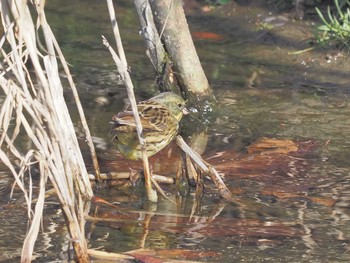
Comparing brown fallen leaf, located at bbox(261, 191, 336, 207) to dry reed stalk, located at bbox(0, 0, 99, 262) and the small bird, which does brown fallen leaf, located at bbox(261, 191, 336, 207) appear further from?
dry reed stalk, located at bbox(0, 0, 99, 262)

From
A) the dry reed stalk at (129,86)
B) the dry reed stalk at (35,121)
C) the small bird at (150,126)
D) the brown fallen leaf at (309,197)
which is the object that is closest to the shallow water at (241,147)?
the brown fallen leaf at (309,197)

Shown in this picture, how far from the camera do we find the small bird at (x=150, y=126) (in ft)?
22.9

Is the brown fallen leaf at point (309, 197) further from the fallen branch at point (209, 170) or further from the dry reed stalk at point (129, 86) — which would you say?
the dry reed stalk at point (129, 86)

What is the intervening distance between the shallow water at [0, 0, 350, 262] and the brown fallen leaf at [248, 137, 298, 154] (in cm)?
10

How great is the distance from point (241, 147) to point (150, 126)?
1007 mm

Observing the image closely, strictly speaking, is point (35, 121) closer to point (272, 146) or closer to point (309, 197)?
point (309, 197)

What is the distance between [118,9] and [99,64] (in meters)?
2.23

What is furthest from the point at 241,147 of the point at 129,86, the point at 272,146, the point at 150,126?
the point at 129,86

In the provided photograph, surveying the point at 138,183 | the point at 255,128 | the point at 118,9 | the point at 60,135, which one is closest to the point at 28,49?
the point at 60,135

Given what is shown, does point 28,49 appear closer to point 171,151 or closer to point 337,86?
point 171,151

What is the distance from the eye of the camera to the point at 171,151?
8055 mm

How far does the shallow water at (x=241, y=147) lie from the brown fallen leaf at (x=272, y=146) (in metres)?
0.10

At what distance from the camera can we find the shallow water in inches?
235

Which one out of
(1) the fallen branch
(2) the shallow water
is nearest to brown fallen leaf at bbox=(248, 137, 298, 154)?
(2) the shallow water
